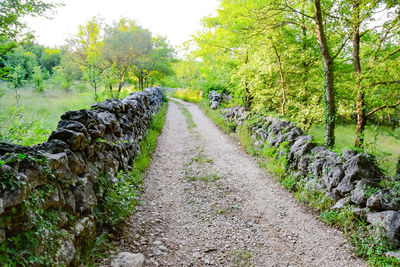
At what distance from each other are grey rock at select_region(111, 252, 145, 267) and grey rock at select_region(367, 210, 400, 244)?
11.8 feet

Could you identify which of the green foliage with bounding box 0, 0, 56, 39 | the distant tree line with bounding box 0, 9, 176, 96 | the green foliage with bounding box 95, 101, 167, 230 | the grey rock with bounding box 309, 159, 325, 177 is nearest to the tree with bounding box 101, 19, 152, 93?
the distant tree line with bounding box 0, 9, 176, 96

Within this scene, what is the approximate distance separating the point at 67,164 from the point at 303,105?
840cm

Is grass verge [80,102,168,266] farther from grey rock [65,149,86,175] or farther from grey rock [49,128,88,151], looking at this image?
grey rock [49,128,88,151]

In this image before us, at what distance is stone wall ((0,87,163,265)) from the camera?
2094 mm

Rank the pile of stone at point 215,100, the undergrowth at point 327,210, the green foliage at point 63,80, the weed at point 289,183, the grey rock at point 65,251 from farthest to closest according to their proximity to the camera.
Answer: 1. the pile of stone at point 215,100
2. the green foliage at point 63,80
3. the weed at point 289,183
4. the undergrowth at point 327,210
5. the grey rock at point 65,251

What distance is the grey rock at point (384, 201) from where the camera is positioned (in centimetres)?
360

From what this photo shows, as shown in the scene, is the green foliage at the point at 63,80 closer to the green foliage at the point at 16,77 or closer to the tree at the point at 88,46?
the tree at the point at 88,46

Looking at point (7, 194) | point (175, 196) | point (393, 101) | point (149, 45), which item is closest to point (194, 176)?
point (175, 196)

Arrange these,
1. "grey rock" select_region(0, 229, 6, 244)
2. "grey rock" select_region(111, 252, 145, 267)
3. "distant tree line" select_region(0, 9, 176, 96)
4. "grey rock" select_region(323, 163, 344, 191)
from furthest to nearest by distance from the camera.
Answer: "distant tree line" select_region(0, 9, 176, 96), "grey rock" select_region(323, 163, 344, 191), "grey rock" select_region(111, 252, 145, 267), "grey rock" select_region(0, 229, 6, 244)

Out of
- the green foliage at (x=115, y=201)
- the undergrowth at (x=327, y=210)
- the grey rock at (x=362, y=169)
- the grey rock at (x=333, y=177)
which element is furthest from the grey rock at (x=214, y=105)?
the grey rock at (x=362, y=169)

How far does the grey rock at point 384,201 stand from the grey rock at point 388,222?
0.10m

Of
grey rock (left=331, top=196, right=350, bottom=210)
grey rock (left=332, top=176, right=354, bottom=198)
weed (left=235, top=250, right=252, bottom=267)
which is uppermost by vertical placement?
grey rock (left=332, top=176, right=354, bottom=198)

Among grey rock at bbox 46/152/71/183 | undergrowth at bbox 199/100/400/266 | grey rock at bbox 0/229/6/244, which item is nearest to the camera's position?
grey rock at bbox 0/229/6/244

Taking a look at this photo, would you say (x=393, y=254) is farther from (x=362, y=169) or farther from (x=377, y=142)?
(x=377, y=142)
